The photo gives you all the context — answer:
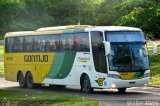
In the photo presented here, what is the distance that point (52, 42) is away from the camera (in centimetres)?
2609

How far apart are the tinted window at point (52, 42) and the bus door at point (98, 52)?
3.50m

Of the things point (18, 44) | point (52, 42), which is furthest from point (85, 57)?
point (18, 44)

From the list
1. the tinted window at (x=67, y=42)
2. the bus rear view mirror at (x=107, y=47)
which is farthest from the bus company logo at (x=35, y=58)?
the bus rear view mirror at (x=107, y=47)

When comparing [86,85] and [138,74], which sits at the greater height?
[138,74]

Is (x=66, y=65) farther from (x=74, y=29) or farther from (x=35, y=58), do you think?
(x=35, y=58)

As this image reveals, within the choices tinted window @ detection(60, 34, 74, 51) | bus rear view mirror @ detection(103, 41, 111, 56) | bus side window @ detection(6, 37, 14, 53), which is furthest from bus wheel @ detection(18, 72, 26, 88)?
bus rear view mirror @ detection(103, 41, 111, 56)

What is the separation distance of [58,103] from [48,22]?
9024 centimetres

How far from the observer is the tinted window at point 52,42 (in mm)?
25705

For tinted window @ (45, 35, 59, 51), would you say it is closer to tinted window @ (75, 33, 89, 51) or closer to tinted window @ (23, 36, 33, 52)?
tinted window @ (23, 36, 33, 52)

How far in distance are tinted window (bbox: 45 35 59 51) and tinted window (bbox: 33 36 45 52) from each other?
1.46 feet

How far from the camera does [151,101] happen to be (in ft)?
58.3

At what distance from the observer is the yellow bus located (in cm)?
2166

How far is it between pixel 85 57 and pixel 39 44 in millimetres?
4865

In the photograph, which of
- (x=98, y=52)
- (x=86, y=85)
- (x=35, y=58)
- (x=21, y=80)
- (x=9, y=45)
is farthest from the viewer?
(x=9, y=45)
